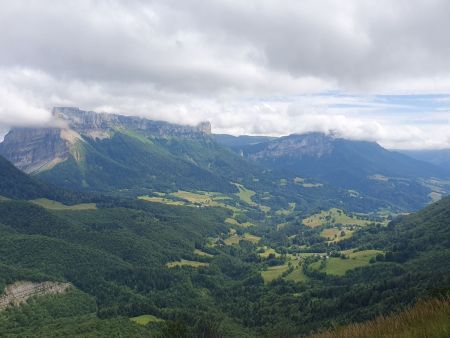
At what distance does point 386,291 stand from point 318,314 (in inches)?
1136

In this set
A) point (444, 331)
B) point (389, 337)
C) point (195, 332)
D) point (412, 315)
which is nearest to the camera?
point (444, 331)

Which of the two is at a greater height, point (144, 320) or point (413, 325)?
point (413, 325)

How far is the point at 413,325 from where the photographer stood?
13328 millimetres

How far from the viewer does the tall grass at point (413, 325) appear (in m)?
12.1

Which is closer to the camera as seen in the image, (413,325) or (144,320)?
(413,325)

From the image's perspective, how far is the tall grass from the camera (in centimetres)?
1214

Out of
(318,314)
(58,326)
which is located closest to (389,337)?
(318,314)

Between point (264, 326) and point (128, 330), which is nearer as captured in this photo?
point (128, 330)

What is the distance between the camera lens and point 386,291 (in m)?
182

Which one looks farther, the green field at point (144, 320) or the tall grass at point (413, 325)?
the green field at point (144, 320)

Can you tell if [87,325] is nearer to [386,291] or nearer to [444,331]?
[386,291]

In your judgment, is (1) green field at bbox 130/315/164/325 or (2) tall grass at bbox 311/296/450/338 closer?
(2) tall grass at bbox 311/296/450/338

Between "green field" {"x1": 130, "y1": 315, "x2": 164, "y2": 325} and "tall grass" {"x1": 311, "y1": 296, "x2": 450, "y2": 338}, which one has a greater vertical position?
"tall grass" {"x1": 311, "y1": 296, "x2": 450, "y2": 338}

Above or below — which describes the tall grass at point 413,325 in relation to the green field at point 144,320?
above
